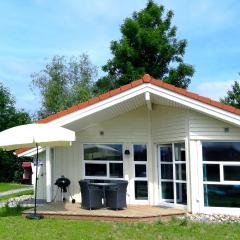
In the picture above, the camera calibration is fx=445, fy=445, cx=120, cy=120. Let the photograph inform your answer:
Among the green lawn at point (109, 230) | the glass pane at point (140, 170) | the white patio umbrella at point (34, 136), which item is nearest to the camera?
the green lawn at point (109, 230)

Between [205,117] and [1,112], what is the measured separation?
2571 cm

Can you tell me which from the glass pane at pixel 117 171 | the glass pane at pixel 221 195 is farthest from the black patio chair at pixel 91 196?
the glass pane at pixel 221 195

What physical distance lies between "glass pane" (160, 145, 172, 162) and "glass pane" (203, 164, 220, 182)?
1.61 m

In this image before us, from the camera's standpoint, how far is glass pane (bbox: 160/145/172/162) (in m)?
15.4

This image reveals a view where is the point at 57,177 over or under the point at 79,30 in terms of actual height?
under

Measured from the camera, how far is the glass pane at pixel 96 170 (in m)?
17.0

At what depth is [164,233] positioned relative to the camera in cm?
1073

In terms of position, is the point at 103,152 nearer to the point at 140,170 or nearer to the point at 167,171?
the point at 140,170

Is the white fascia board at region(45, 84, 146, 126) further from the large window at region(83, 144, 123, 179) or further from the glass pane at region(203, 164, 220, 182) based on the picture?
the glass pane at region(203, 164, 220, 182)

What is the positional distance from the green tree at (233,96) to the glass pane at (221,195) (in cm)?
2619

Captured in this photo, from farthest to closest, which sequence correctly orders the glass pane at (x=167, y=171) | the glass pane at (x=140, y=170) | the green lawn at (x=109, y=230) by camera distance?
the glass pane at (x=140, y=170) < the glass pane at (x=167, y=171) < the green lawn at (x=109, y=230)

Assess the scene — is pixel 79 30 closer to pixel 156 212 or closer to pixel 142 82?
pixel 142 82

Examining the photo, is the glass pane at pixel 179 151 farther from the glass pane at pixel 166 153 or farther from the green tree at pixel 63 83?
the green tree at pixel 63 83

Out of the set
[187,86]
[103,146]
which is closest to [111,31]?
[187,86]
